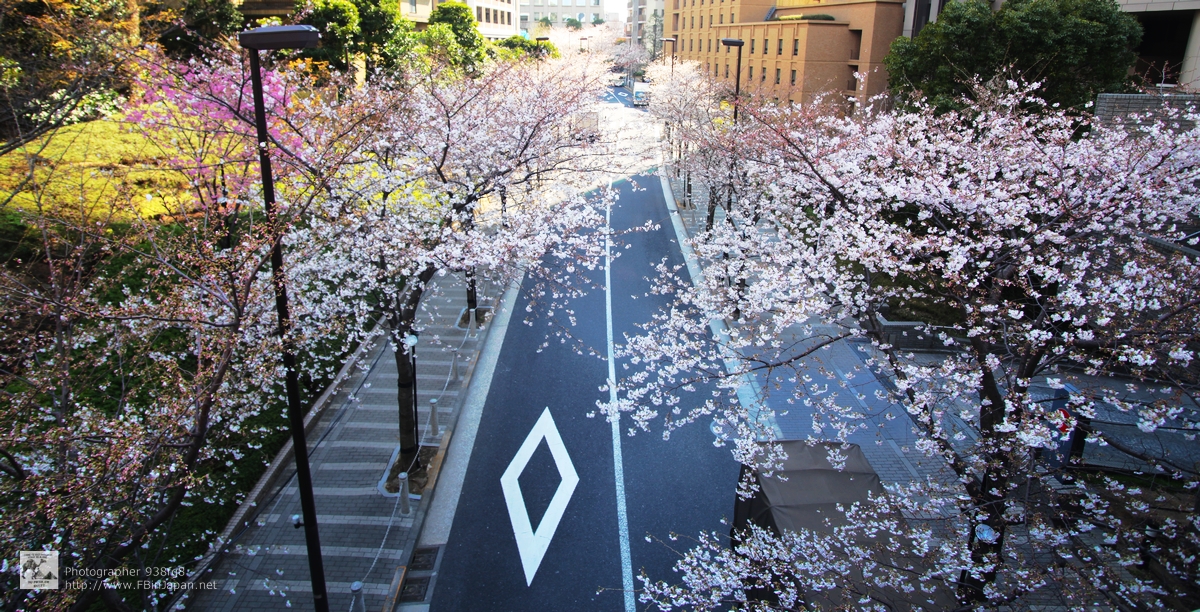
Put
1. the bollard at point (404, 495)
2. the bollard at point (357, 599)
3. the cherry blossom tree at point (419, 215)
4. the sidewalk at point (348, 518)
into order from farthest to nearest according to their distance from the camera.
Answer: the bollard at point (404, 495) < the cherry blossom tree at point (419, 215) < the sidewalk at point (348, 518) < the bollard at point (357, 599)

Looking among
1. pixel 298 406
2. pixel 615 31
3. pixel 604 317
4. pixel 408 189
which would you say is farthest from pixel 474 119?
pixel 615 31

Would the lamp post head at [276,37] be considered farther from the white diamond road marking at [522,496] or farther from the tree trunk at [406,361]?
the white diamond road marking at [522,496]

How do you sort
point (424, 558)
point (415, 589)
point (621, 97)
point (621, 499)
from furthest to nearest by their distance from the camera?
point (621, 97) → point (621, 499) → point (424, 558) → point (415, 589)

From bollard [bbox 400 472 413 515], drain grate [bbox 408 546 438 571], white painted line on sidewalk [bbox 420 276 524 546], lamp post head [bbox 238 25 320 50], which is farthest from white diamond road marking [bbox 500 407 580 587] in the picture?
lamp post head [bbox 238 25 320 50]

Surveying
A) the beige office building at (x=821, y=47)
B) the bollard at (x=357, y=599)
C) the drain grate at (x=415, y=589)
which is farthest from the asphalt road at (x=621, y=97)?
the bollard at (x=357, y=599)

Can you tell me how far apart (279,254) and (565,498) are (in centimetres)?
626

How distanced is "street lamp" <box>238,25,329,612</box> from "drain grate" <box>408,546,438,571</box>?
2.32m

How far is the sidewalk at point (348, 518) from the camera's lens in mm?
8938

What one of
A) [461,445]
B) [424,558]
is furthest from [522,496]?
[461,445]

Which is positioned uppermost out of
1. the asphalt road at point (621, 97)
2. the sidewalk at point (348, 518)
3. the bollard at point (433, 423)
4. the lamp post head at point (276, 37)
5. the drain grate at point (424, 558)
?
the asphalt road at point (621, 97)

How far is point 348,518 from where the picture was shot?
1036cm

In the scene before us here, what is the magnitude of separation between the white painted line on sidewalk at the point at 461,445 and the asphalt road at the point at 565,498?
0.18 m

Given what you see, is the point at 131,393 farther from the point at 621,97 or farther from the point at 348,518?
the point at 621,97

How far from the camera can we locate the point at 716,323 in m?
17.2
